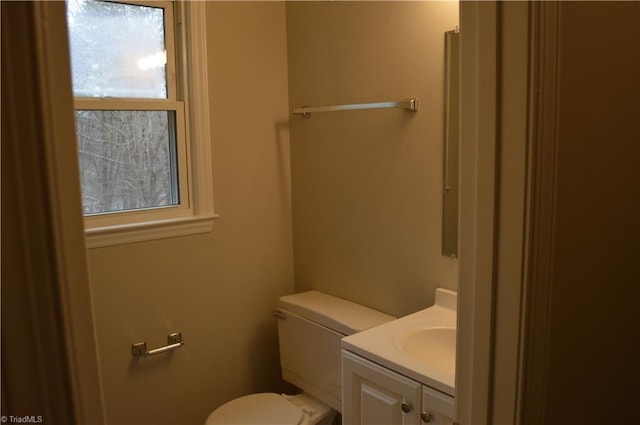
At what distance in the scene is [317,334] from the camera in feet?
7.35

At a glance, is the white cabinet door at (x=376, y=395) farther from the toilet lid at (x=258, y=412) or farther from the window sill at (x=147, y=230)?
the window sill at (x=147, y=230)

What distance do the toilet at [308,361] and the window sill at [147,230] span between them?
0.48m

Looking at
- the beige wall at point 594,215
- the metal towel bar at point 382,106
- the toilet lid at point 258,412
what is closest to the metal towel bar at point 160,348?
the toilet lid at point 258,412

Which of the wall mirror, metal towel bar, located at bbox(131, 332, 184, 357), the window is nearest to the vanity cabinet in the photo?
the wall mirror

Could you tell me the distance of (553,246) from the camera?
88cm

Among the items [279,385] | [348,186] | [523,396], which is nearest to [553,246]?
[523,396]

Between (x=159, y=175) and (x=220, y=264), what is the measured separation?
0.45 metres

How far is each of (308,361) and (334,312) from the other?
0.83 feet

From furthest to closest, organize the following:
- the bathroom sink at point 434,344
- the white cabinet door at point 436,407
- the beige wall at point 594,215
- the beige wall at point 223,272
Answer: the beige wall at point 223,272
the bathroom sink at point 434,344
the white cabinet door at point 436,407
the beige wall at point 594,215

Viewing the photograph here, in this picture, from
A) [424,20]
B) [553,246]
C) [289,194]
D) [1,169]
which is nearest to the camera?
[1,169]

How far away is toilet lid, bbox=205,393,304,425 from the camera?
213 centimetres

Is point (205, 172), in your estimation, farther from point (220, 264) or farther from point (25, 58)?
point (25, 58)

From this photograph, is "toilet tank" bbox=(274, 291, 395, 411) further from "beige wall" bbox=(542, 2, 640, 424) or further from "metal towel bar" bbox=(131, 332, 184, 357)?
"beige wall" bbox=(542, 2, 640, 424)

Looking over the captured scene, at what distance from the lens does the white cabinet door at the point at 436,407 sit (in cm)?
150
